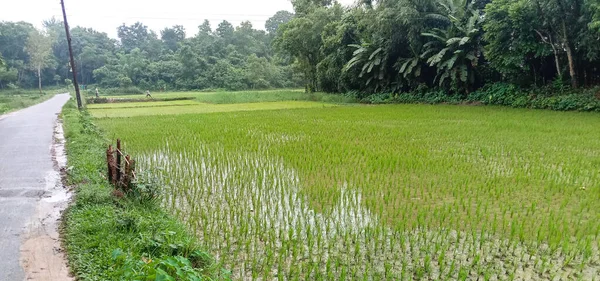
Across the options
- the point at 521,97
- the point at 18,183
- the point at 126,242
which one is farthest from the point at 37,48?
the point at 126,242

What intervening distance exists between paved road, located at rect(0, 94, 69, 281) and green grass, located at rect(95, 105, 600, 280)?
1.52 m

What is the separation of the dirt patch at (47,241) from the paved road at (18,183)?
0.06 metres

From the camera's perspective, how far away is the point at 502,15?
14594 millimetres

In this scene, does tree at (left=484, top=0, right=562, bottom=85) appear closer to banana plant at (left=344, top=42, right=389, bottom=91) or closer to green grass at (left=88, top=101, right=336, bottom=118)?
banana plant at (left=344, top=42, right=389, bottom=91)

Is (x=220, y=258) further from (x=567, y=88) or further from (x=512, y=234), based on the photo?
(x=567, y=88)

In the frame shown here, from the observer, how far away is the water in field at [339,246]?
3.18 m

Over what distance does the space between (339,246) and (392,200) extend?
5.05 feet

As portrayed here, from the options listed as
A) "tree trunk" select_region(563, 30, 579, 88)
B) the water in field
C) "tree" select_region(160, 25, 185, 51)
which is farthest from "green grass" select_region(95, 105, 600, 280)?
"tree" select_region(160, 25, 185, 51)

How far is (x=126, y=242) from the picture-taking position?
11.3 feet

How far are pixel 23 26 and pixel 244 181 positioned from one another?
5837 cm

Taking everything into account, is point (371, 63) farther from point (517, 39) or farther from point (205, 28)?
point (205, 28)

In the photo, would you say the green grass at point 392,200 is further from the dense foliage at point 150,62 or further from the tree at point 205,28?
the tree at point 205,28

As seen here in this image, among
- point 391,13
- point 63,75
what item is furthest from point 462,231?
point 63,75

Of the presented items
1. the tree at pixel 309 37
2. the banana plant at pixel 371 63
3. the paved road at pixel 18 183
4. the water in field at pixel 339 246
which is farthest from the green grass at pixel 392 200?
the tree at pixel 309 37
